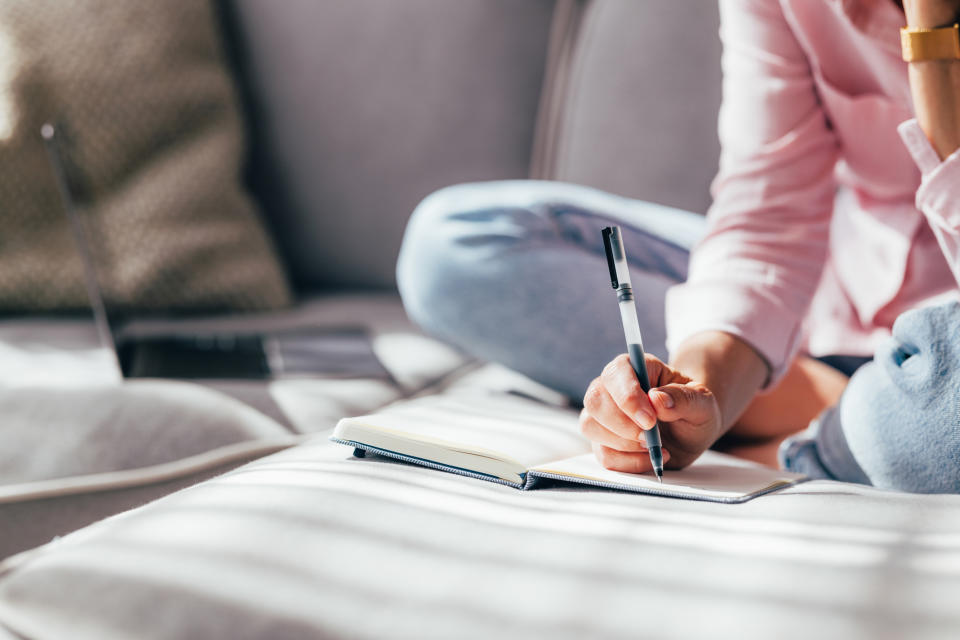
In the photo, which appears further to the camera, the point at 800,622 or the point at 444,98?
the point at 444,98

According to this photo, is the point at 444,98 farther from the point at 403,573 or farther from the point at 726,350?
the point at 403,573

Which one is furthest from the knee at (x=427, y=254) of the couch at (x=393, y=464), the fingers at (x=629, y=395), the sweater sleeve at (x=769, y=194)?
the fingers at (x=629, y=395)

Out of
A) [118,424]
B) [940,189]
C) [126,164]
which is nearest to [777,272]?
[940,189]

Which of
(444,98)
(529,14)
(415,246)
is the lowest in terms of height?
(415,246)

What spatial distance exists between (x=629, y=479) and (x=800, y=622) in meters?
0.19

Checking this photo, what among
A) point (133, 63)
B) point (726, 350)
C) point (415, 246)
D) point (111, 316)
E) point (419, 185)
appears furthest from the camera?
point (419, 185)

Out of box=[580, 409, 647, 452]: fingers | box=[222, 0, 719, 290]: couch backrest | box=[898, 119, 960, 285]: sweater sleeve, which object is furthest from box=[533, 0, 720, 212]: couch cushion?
box=[580, 409, 647, 452]: fingers

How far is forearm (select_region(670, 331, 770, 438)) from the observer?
66cm

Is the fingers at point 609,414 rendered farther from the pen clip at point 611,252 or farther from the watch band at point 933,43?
the watch band at point 933,43

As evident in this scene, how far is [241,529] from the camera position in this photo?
455mm

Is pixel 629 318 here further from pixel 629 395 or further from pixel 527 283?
pixel 527 283

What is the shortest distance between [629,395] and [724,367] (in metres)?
0.18

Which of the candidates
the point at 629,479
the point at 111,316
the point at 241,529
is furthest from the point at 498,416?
the point at 111,316

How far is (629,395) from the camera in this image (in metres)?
0.54
